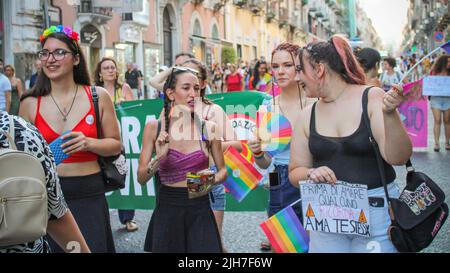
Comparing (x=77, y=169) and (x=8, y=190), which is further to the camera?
(x=77, y=169)

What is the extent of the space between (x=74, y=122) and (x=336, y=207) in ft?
5.41

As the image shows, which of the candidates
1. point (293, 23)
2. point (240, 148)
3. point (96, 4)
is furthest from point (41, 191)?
point (293, 23)

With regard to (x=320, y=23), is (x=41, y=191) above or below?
below

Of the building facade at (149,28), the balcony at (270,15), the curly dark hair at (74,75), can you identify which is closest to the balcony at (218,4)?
the building facade at (149,28)

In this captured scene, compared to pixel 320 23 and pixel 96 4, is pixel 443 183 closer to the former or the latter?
pixel 96 4

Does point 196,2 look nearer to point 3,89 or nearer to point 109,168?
point 3,89

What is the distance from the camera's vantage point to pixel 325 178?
8.77 feet

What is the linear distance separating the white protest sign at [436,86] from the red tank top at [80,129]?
8122mm

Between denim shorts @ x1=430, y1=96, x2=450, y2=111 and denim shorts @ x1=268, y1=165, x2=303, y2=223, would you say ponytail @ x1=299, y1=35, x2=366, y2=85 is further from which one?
denim shorts @ x1=430, y1=96, x2=450, y2=111

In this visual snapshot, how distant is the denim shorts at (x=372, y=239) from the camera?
2.68 m

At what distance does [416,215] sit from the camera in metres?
2.58

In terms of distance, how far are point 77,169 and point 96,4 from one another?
33.8 ft

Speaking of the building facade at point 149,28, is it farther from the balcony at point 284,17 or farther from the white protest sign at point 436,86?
the white protest sign at point 436,86

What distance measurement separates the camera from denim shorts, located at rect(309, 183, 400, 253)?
2.68 meters
